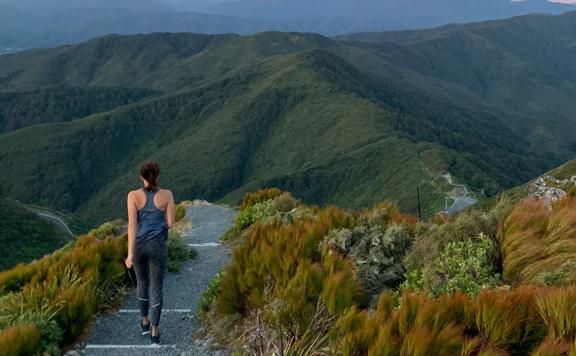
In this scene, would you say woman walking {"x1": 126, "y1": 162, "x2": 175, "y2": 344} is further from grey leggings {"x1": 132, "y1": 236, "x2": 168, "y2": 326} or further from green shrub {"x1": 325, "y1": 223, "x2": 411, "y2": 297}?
green shrub {"x1": 325, "y1": 223, "x2": 411, "y2": 297}

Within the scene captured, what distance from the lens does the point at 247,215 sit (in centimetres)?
1324

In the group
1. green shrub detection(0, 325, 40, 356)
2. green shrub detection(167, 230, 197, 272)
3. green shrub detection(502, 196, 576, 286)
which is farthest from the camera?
green shrub detection(167, 230, 197, 272)

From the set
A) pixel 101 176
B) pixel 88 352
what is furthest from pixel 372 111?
pixel 88 352

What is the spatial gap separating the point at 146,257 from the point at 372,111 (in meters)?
129

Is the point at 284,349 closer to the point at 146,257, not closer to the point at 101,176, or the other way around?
the point at 146,257

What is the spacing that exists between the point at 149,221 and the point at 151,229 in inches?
3.8

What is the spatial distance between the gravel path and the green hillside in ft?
143

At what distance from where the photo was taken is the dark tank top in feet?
20.1

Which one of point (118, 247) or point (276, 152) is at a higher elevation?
point (118, 247)

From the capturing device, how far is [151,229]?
613cm

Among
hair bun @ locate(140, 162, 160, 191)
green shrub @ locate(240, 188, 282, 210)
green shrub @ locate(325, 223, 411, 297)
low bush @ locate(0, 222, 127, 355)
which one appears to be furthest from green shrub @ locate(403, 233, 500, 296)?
green shrub @ locate(240, 188, 282, 210)

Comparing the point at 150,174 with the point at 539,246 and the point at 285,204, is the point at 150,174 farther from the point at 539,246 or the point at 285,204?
the point at 285,204

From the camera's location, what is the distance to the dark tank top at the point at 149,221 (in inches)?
241

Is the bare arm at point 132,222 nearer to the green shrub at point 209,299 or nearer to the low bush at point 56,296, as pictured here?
the low bush at point 56,296
